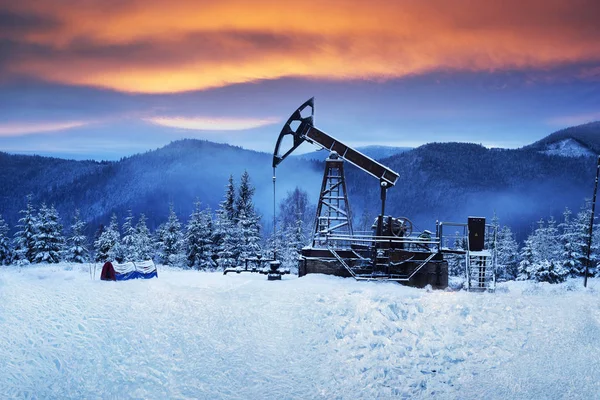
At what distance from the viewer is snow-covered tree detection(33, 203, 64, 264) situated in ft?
120

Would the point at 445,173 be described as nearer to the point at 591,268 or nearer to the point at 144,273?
the point at 591,268

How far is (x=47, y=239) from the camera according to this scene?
37.3m

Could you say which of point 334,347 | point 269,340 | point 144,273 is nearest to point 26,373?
point 269,340

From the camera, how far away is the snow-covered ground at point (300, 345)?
849 centimetres

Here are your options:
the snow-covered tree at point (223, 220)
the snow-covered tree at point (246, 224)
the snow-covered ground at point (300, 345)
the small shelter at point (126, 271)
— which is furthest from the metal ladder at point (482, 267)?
the snow-covered tree at point (223, 220)

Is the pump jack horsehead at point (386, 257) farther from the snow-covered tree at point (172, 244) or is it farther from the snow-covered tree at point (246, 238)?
the snow-covered tree at point (172, 244)

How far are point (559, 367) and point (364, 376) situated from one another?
13.7 feet

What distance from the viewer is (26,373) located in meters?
8.77

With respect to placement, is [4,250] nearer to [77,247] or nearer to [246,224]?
[77,247]

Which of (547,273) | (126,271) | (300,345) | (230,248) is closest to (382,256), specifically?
(300,345)

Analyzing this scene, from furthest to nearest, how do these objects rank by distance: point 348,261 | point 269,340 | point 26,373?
point 348,261 → point 269,340 → point 26,373

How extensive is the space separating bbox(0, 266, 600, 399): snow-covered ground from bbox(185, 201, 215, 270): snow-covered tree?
24.5 m

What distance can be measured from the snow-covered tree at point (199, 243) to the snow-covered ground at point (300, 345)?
24520 mm

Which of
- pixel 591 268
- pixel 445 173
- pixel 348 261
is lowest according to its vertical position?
pixel 591 268
